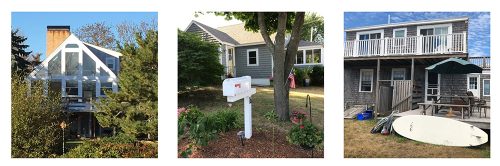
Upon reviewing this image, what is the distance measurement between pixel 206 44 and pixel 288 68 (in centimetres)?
108

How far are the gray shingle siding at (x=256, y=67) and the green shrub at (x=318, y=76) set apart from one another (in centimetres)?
55

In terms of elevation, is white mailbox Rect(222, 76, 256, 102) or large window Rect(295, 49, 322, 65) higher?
large window Rect(295, 49, 322, 65)

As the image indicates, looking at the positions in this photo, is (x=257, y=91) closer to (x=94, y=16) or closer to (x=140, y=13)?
A: (x=140, y=13)

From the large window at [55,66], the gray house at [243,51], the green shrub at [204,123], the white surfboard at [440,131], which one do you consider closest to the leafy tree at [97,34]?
the large window at [55,66]

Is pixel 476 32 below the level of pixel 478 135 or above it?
above

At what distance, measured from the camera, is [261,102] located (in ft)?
14.5

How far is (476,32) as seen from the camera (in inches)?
160

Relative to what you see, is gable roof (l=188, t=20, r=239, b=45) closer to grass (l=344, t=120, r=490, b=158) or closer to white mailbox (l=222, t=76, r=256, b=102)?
white mailbox (l=222, t=76, r=256, b=102)

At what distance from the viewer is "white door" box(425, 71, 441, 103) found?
14.0 ft

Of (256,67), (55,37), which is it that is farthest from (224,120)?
(55,37)

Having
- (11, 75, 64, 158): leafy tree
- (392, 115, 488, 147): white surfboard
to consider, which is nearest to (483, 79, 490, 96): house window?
(392, 115, 488, 147): white surfboard

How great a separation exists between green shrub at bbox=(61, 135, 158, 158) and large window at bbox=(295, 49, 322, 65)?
2070 millimetres

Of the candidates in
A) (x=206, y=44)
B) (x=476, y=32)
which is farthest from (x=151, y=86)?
(x=476, y=32)
